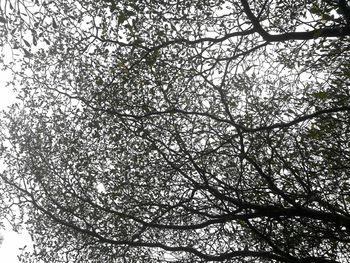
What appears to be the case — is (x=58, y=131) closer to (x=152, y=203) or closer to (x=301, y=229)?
(x=152, y=203)

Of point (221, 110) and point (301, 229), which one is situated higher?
point (221, 110)

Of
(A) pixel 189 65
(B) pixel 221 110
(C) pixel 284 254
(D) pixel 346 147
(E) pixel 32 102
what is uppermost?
(E) pixel 32 102

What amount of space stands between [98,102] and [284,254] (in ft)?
17.1

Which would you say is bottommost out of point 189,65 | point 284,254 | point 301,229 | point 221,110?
point 284,254

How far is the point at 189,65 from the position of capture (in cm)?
840

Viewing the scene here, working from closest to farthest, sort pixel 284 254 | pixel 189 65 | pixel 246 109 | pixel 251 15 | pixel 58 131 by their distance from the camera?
pixel 284 254, pixel 251 15, pixel 246 109, pixel 189 65, pixel 58 131

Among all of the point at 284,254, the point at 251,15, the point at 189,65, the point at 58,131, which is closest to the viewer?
the point at 284,254

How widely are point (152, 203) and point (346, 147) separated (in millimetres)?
4495

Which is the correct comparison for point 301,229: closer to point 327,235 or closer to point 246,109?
point 327,235

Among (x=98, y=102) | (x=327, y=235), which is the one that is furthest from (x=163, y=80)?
(x=327, y=235)

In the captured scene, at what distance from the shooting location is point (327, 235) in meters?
6.84

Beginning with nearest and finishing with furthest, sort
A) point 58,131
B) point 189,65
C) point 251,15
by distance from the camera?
1. point 251,15
2. point 189,65
3. point 58,131

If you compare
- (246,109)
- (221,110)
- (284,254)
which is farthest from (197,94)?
(284,254)

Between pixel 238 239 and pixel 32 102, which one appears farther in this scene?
pixel 32 102
